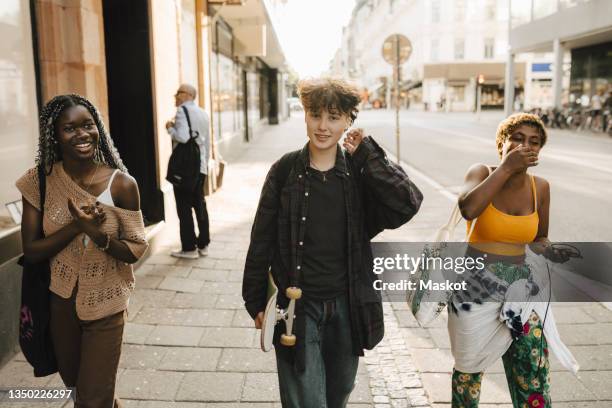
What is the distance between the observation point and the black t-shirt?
2367mm

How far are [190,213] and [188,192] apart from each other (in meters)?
0.27

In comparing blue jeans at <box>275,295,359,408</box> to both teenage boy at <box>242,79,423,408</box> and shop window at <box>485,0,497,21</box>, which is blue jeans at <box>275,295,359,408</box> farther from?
shop window at <box>485,0,497,21</box>

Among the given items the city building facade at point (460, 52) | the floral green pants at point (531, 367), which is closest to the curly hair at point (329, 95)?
the floral green pants at point (531, 367)

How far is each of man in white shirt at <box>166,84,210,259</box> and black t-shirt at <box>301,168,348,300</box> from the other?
13.7 feet

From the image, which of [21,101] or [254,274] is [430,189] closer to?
[21,101]

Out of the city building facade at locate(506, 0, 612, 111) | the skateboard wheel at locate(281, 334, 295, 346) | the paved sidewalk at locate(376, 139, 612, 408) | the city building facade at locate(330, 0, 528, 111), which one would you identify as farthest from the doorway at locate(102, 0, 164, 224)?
the city building facade at locate(330, 0, 528, 111)

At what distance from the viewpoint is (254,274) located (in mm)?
2439

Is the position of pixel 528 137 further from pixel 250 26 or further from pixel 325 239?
pixel 250 26

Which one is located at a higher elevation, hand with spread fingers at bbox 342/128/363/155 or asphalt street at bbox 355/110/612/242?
hand with spread fingers at bbox 342/128/363/155

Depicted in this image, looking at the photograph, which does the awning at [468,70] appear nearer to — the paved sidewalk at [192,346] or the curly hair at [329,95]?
the paved sidewalk at [192,346]

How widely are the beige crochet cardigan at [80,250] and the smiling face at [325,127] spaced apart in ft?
2.80

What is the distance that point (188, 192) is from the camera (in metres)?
6.36

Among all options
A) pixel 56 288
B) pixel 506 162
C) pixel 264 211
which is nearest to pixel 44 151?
pixel 56 288

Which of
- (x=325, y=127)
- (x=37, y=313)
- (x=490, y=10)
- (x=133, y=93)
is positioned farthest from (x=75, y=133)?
(x=490, y=10)
